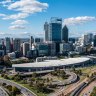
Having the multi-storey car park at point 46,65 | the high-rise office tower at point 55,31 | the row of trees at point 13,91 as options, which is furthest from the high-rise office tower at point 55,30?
the row of trees at point 13,91

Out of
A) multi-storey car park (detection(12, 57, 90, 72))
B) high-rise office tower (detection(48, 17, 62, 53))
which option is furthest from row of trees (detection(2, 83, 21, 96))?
high-rise office tower (detection(48, 17, 62, 53))

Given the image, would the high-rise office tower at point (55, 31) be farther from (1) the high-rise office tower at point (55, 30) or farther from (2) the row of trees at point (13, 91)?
(2) the row of trees at point (13, 91)

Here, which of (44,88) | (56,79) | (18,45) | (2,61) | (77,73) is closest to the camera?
(44,88)

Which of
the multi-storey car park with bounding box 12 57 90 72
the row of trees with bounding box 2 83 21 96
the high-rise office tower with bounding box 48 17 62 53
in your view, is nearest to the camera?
the row of trees with bounding box 2 83 21 96

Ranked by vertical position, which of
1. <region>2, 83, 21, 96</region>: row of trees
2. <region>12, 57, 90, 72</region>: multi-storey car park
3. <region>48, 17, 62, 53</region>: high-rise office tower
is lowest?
<region>2, 83, 21, 96</region>: row of trees

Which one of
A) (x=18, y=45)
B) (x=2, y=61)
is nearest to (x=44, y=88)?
(x=2, y=61)

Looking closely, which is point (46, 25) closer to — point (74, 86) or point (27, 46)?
point (27, 46)

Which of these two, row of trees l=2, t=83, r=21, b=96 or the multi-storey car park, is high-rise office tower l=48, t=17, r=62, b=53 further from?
row of trees l=2, t=83, r=21, b=96

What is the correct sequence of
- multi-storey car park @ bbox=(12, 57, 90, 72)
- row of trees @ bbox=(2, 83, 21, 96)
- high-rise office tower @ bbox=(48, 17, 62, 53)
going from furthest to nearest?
high-rise office tower @ bbox=(48, 17, 62, 53)
multi-storey car park @ bbox=(12, 57, 90, 72)
row of trees @ bbox=(2, 83, 21, 96)

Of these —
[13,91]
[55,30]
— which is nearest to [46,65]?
[13,91]

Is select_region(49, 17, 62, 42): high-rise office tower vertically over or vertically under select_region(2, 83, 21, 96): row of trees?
over

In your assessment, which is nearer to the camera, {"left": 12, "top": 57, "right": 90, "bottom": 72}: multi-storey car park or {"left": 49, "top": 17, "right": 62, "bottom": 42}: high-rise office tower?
{"left": 12, "top": 57, "right": 90, "bottom": 72}: multi-storey car park
